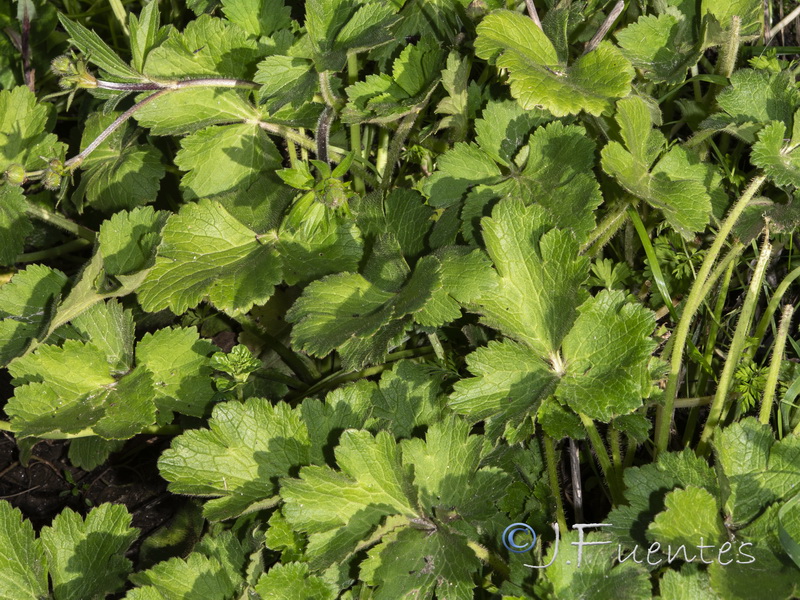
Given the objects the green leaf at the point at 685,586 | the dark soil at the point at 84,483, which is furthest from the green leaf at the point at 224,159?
the green leaf at the point at 685,586

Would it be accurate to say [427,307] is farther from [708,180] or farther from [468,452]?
[708,180]

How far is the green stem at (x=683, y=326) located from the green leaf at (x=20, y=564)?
71.3 inches

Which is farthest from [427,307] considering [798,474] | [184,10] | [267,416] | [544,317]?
[184,10]

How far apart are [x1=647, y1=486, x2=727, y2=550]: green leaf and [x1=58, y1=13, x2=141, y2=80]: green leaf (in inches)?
79.5

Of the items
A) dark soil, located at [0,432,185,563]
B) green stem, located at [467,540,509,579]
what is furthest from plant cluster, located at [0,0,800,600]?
dark soil, located at [0,432,185,563]

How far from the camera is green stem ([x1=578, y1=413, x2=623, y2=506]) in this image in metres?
2.18

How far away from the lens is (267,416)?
224 centimetres

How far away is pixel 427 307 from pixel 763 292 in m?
1.22

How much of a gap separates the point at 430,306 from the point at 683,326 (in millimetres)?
734

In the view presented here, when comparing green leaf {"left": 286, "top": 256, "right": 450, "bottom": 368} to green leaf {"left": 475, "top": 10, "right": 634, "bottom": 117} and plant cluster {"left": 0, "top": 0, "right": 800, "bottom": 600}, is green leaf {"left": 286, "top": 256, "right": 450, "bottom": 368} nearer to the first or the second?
plant cluster {"left": 0, "top": 0, "right": 800, "bottom": 600}

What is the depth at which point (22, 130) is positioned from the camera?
2.78 metres

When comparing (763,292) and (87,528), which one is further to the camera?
(763,292)

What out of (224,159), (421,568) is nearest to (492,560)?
(421,568)

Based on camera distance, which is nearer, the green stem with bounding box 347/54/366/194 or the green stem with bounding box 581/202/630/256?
the green stem with bounding box 581/202/630/256
